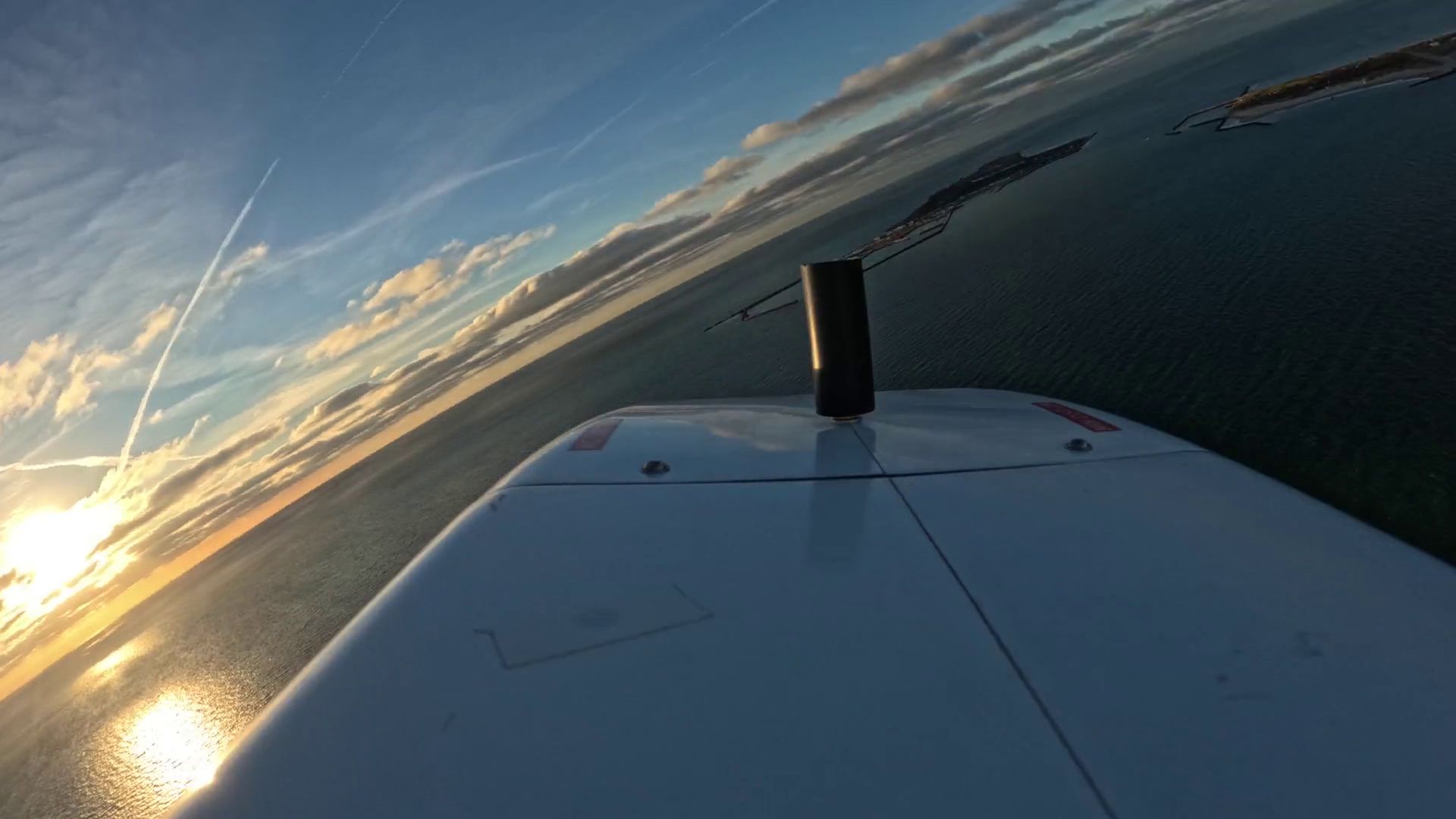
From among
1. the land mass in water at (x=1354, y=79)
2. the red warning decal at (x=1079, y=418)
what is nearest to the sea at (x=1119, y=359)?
the land mass in water at (x=1354, y=79)

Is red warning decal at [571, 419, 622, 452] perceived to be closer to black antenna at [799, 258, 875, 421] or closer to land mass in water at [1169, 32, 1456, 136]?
black antenna at [799, 258, 875, 421]

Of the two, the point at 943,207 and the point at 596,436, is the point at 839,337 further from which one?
the point at 943,207

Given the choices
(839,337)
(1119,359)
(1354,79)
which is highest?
(839,337)

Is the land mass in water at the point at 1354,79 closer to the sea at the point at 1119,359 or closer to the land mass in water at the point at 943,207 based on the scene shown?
the sea at the point at 1119,359

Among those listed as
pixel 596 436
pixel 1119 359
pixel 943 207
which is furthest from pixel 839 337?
pixel 943 207

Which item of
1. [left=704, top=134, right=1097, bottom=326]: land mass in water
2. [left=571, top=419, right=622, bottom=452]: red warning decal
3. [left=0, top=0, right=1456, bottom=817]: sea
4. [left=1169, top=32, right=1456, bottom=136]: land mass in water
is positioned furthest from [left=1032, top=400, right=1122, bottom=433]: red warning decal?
[left=1169, top=32, right=1456, bottom=136]: land mass in water
